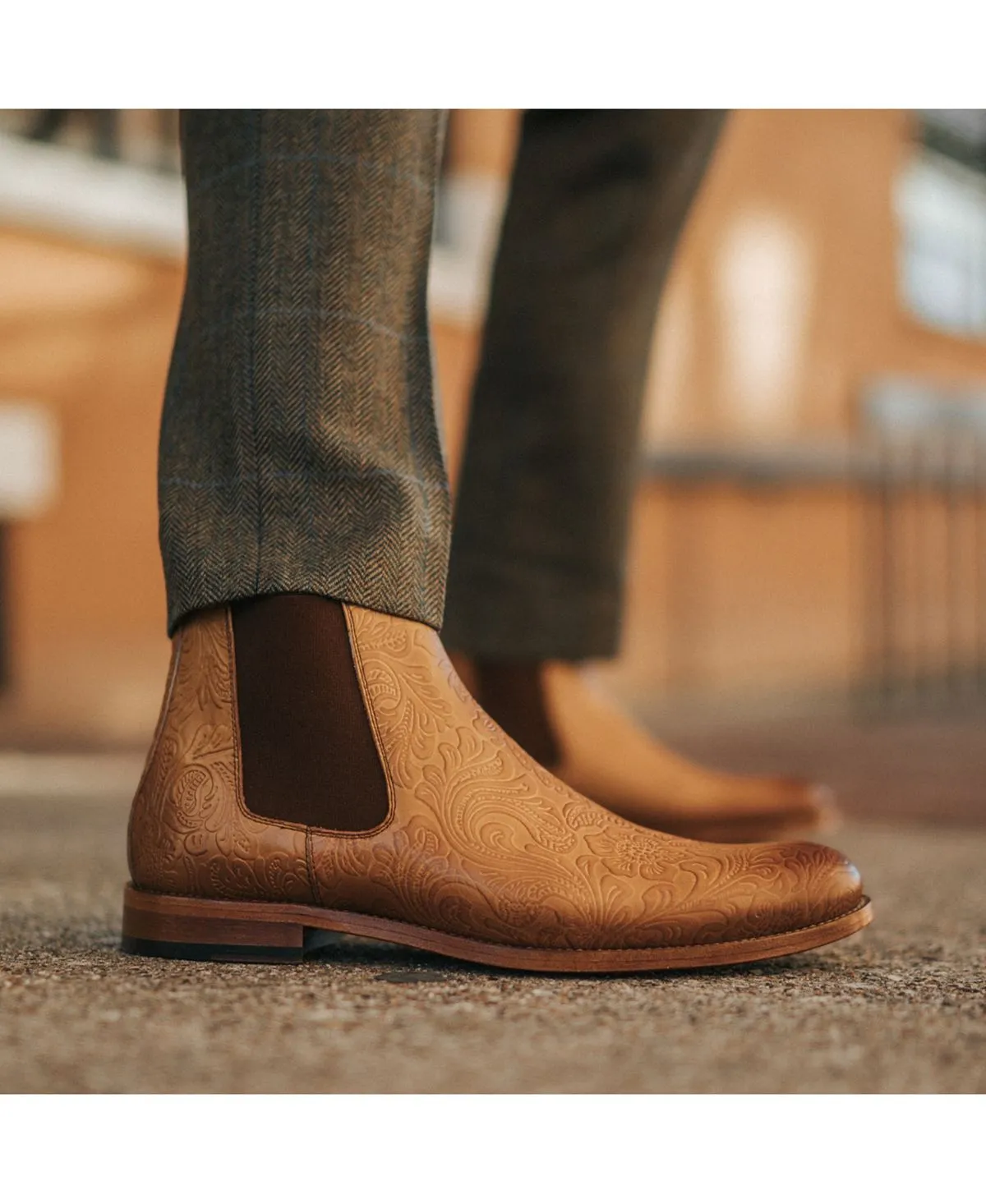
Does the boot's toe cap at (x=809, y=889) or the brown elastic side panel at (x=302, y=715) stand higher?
the brown elastic side panel at (x=302, y=715)

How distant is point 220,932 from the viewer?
67cm

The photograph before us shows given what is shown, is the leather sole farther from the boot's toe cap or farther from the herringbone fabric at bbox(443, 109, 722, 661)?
the herringbone fabric at bbox(443, 109, 722, 661)

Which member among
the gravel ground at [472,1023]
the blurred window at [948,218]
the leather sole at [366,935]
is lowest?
the gravel ground at [472,1023]

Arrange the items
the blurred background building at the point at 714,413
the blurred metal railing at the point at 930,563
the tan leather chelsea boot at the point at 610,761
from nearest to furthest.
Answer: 1. the tan leather chelsea boot at the point at 610,761
2. the blurred background building at the point at 714,413
3. the blurred metal railing at the point at 930,563

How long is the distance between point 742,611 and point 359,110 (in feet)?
11.7

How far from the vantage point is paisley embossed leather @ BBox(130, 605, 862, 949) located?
65 cm

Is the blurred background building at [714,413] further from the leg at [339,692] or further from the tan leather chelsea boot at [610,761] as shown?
the leg at [339,692]

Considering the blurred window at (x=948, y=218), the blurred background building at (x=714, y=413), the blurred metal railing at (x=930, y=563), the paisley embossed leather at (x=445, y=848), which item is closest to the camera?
the paisley embossed leather at (x=445, y=848)

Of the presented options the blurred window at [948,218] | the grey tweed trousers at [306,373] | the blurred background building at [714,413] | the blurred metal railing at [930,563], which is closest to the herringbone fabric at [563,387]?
the grey tweed trousers at [306,373]

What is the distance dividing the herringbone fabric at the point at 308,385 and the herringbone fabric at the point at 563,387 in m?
0.41

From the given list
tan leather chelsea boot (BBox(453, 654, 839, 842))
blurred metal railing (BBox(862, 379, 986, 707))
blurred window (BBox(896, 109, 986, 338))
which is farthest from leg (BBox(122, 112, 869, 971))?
blurred window (BBox(896, 109, 986, 338))

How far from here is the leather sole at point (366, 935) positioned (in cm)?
65

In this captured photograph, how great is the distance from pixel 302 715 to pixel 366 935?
4.2 inches
